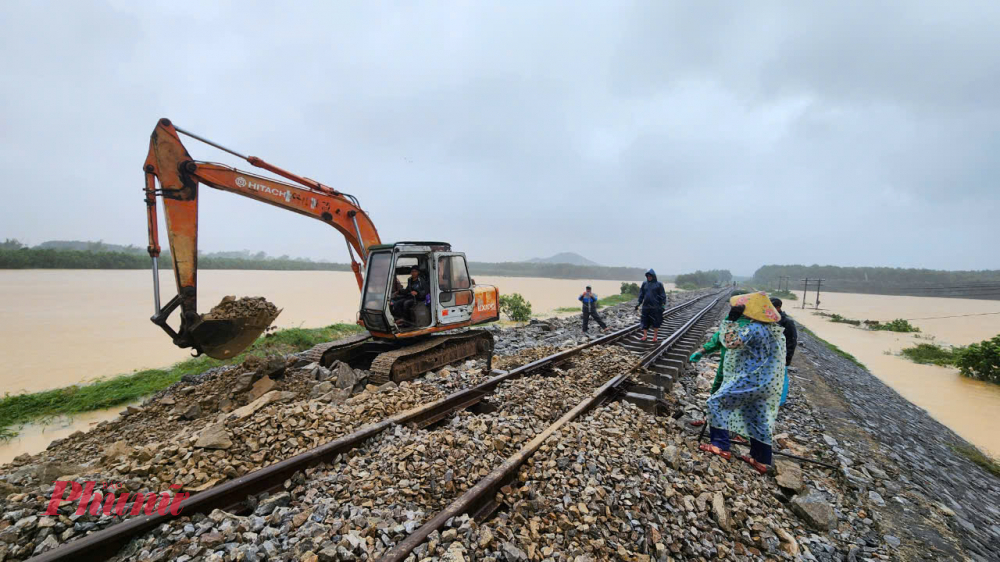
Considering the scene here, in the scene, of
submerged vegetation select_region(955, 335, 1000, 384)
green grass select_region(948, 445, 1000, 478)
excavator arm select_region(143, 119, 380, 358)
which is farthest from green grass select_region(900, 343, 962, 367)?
excavator arm select_region(143, 119, 380, 358)

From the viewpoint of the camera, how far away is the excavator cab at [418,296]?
21.4ft

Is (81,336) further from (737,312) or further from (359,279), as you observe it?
(737,312)

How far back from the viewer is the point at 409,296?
289 inches

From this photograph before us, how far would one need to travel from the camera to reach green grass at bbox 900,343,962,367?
12.6 meters

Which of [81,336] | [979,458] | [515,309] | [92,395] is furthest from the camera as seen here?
[515,309]

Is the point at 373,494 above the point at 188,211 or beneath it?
beneath

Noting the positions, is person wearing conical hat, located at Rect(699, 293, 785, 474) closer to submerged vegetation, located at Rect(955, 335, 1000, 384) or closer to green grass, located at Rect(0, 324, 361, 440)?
green grass, located at Rect(0, 324, 361, 440)

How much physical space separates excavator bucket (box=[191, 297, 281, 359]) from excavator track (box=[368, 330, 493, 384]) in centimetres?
220

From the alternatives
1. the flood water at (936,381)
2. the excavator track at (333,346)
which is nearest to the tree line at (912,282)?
the flood water at (936,381)

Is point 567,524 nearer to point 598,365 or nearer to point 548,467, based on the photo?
point 548,467

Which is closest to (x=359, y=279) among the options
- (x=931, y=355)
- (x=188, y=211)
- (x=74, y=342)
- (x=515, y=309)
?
(x=188, y=211)

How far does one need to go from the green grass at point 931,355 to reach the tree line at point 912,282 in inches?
1838

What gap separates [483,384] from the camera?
5.70m

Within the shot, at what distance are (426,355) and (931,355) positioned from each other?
17.8m
